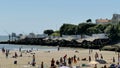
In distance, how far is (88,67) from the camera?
146 feet

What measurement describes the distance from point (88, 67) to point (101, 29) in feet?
325

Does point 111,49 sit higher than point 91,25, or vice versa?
point 91,25

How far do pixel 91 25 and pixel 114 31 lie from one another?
3485 cm

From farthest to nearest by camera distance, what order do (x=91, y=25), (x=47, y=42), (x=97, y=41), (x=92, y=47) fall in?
(x=91, y=25) < (x=47, y=42) < (x=97, y=41) < (x=92, y=47)

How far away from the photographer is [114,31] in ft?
391

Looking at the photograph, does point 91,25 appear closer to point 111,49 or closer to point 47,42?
point 47,42

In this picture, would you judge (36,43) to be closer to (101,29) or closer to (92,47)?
(101,29)

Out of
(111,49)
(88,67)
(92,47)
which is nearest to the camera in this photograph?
(88,67)

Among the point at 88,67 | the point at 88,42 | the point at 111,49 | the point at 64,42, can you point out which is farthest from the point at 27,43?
the point at 88,67

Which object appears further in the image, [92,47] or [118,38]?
[118,38]

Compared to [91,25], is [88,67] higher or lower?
lower

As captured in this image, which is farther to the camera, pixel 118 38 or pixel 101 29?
pixel 101 29

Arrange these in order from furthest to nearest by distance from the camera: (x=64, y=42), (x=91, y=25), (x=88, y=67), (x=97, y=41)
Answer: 1. (x=91, y=25)
2. (x=64, y=42)
3. (x=97, y=41)
4. (x=88, y=67)

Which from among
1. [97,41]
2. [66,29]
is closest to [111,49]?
[97,41]
